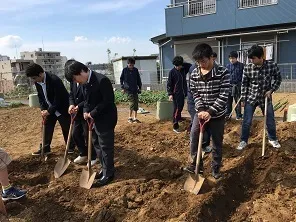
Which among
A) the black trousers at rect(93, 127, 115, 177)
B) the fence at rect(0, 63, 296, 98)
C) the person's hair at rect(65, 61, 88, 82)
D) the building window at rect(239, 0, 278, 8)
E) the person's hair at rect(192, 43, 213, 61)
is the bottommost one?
the black trousers at rect(93, 127, 115, 177)

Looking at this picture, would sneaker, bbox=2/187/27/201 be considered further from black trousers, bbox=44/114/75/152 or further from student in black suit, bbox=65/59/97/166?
black trousers, bbox=44/114/75/152

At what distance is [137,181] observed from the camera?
3963mm

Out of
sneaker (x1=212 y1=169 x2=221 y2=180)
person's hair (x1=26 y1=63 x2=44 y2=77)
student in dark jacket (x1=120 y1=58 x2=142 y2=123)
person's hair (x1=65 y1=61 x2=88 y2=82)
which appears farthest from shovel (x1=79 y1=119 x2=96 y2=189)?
student in dark jacket (x1=120 y1=58 x2=142 y2=123)

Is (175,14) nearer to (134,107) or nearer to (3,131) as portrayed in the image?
(134,107)

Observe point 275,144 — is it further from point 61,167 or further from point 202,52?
point 61,167

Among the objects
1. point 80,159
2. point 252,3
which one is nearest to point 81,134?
point 80,159

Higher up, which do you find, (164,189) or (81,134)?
(81,134)

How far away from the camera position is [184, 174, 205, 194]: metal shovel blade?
11.5 ft

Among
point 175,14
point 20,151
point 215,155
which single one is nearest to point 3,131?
point 20,151

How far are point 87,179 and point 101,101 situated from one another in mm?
1036

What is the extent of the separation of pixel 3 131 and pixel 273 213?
277 inches

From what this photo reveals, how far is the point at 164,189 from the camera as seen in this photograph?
3.71 meters

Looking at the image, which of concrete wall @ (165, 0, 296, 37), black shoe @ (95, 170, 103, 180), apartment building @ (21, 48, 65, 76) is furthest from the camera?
apartment building @ (21, 48, 65, 76)

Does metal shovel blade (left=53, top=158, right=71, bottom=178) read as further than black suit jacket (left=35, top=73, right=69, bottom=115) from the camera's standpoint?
No
